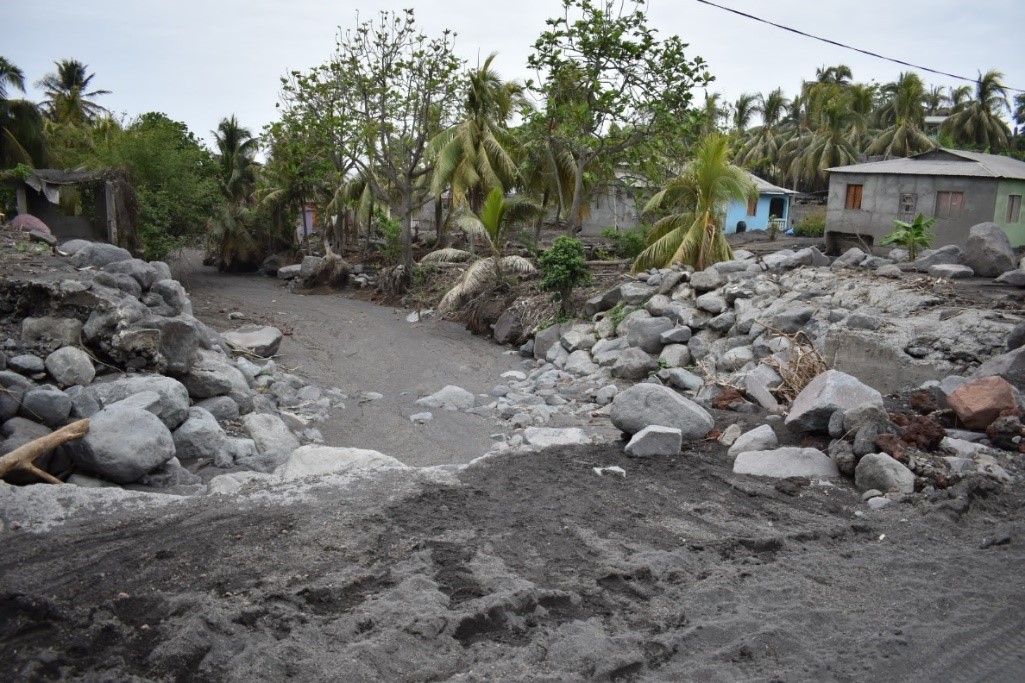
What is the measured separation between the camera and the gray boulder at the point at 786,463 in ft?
22.0

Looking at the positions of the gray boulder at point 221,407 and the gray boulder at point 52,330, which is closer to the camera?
the gray boulder at point 52,330

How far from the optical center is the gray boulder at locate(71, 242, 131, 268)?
1166 cm

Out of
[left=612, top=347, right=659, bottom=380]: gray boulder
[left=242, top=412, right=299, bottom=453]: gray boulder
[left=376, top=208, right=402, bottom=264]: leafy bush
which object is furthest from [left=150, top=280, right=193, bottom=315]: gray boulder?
[left=376, top=208, right=402, bottom=264]: leafy bush

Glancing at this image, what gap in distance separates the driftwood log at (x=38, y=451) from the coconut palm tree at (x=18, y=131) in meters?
28.3

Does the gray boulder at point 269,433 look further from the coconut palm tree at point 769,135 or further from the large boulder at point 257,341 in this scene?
the coconut palm tree at point 769,135

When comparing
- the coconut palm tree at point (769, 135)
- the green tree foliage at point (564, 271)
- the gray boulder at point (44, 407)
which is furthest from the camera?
the coconut palm tree at point (769, 135)

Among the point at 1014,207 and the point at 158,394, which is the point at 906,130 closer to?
the point at 1014,207

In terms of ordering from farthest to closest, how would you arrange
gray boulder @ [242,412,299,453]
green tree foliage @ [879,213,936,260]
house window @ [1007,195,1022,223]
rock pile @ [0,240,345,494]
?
1. house window @ [1007,195,1022,223]
2. green tree foliage @ [879,213,936,260]
3. gray boulder @ [242,412,299,453]
4. rock pile @ [0,240,345,494]

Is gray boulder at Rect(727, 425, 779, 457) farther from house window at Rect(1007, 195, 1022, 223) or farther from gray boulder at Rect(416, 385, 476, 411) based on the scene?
house window at Rect(1007, 195, 1022, 223)

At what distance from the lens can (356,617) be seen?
4.10 meters

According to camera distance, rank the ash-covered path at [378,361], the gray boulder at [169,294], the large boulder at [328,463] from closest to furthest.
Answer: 1. the large boulder at [328,463]
2. the ash-covered path at [378,361]
3. the gray boulder at [169,294]

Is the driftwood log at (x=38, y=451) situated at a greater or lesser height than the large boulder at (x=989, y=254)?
lesser

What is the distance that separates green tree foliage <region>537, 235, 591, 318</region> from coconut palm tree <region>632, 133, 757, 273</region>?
1724 millimetres

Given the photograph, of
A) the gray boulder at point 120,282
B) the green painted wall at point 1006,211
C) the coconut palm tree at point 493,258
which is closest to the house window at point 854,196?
the green painted wall at point 1006,211
